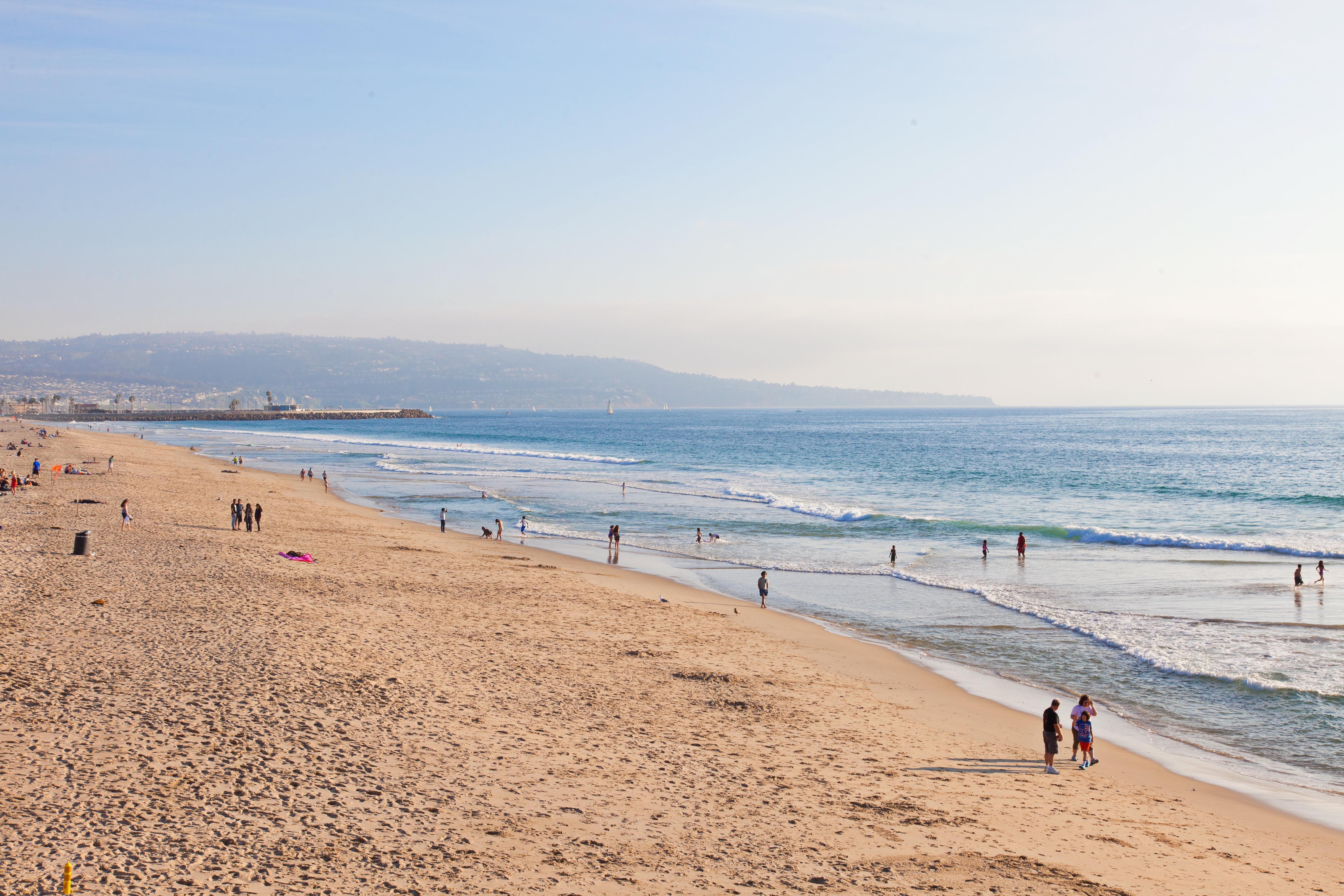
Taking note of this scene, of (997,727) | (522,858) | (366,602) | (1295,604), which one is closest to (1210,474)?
(1295,604)

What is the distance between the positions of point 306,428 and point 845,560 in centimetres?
16932

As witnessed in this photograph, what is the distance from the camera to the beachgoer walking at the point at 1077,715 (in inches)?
481

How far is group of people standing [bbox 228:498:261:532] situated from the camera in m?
29.8

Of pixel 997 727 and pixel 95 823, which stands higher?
pixel 95 823

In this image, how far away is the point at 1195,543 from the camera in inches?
1364

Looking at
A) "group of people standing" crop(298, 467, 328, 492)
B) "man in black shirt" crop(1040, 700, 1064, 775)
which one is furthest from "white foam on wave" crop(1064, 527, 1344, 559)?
"group of people standing" crop(298, 467, 328, 492)

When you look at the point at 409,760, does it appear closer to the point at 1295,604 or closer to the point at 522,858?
the point at 522,858

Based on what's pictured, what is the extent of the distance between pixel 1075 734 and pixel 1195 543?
27.6 metres

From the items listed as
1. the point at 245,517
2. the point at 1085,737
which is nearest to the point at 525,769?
the point at 1085,737

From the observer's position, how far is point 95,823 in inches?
320

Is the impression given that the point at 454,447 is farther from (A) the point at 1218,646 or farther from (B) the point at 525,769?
(B) the point at 525,769

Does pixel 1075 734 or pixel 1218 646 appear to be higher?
pixel 1075 734

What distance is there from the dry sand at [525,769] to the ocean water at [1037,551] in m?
2.98

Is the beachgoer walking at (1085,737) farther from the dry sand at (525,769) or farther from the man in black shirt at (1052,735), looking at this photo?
the man in black shirt at (1052,735)
